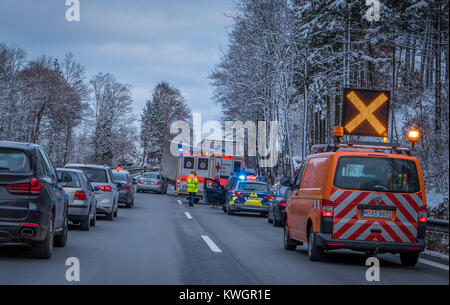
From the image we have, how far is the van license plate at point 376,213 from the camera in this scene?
440 inches

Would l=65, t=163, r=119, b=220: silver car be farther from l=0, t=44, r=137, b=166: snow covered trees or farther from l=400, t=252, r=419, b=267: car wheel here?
l=0, t=44, r=137, b=166: snow covered trees

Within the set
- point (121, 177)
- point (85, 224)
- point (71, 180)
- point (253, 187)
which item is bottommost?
point (85, 224)

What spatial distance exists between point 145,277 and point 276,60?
32.5m

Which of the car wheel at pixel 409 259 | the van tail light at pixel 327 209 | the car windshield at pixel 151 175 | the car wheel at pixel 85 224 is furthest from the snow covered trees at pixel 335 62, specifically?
the car wheel at pixel 85 224

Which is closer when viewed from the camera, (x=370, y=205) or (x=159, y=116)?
(x=370, y=205)

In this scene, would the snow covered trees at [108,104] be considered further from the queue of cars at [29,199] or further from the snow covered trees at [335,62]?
the queue of cars at [29,199]

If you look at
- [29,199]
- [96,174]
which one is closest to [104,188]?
[96,174]

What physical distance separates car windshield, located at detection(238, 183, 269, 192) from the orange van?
15.3 meters

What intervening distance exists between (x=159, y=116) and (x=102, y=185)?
9341cm

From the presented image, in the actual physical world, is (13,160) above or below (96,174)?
above

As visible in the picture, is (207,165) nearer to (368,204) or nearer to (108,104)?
(368,204)

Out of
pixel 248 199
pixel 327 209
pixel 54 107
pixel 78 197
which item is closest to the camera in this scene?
pixel 327 209

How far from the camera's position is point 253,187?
27203 mm
